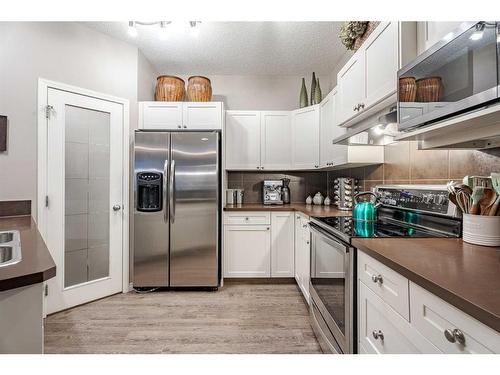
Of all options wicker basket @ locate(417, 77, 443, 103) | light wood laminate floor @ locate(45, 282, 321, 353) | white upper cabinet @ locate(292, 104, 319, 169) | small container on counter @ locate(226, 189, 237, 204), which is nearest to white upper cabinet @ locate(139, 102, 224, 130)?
small container on counter @ locate(226, 189, 237, 204)

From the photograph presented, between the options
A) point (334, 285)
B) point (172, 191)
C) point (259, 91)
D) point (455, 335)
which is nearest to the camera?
point (455, 335)

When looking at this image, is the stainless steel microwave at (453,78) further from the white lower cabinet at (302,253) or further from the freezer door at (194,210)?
the freezer door at (194,210)

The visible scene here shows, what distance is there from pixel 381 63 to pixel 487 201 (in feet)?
3.00

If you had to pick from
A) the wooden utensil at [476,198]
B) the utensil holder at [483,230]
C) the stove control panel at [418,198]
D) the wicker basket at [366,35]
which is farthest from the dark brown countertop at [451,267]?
the wicker basket at [366,35]

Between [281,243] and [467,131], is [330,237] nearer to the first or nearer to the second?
[467,131]

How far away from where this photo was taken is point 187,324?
6.92 ft

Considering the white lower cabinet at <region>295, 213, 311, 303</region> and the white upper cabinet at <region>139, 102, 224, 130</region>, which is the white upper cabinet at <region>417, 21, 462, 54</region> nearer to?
the white lower cabinet at <region>295, 213, 311, 303</region>

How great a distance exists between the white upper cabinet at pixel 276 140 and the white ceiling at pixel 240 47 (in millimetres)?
638

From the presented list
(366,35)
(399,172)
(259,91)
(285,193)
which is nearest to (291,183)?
(285,193)

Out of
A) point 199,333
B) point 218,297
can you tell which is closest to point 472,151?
point 199,333

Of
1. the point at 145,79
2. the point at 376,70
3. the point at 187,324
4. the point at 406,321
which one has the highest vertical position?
the point at 145,79
